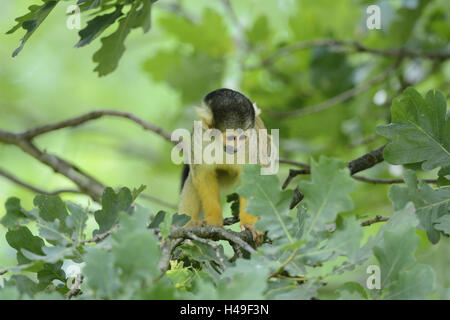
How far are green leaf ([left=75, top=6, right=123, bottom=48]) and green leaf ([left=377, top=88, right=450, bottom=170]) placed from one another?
934 mm

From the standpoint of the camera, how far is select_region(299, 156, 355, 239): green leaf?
4.31 ft

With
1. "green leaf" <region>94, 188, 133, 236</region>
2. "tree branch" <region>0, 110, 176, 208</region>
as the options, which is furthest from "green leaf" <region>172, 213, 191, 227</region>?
"tree branch" <region>0, 110, 176, 208</region>

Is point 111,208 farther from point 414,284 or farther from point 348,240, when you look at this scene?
point 414,284

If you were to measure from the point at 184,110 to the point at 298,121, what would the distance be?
831 millimetres

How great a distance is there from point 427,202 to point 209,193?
1219 millimetres

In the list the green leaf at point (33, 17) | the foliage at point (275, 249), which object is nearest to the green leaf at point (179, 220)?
the foliage at point (275, 249)

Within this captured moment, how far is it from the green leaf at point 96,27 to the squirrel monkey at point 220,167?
615mm

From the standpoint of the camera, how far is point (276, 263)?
131 cm

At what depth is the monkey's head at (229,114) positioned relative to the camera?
2.38 meters

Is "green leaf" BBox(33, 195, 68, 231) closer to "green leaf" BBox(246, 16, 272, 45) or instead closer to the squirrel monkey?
the squirrel monkey

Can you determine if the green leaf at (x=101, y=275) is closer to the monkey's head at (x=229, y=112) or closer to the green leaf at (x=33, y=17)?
the green leaf at (x=33, y=17)

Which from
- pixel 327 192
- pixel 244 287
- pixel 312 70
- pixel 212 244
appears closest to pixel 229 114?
pixel 212 244

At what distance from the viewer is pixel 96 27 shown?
1.95 m

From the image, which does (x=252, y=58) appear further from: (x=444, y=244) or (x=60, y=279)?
(x=60, y=279)
